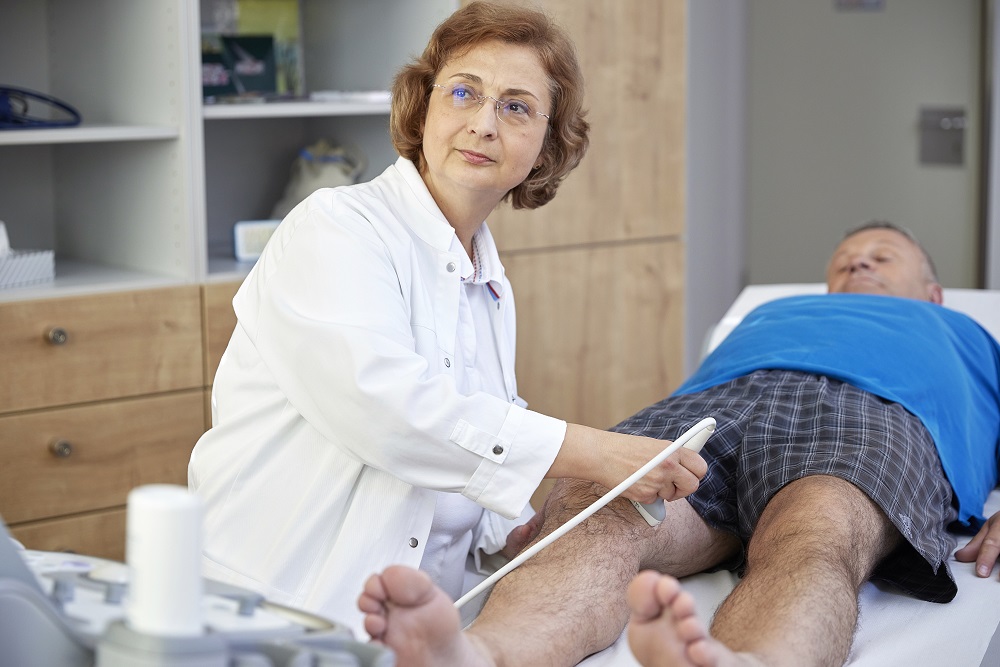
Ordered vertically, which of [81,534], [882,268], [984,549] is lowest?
[81,534]

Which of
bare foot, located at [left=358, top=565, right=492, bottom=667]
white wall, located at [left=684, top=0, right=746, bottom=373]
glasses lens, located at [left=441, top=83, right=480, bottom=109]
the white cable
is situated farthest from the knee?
white wall, located at [left=684, top=0, right=746, bottom=373]

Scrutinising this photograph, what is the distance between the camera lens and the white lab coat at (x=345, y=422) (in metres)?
1.32

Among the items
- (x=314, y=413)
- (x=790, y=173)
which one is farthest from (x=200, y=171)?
(x=790, y=173)

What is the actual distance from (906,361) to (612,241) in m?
1.10

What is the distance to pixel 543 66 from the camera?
5.26ft

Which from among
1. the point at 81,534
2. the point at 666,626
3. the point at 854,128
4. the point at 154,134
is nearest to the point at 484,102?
the point at 666,626

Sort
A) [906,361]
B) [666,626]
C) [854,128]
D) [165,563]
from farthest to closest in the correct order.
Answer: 1. [854,128]
2. [906,361]
3. [666,626]
4. [165,563]

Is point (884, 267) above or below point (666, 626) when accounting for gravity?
above

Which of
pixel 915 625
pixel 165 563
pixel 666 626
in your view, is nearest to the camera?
pixel 165 563

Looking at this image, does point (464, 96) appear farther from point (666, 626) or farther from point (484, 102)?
point (666, 626)

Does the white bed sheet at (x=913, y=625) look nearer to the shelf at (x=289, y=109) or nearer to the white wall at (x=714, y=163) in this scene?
the shelf at (x=289, y=109)

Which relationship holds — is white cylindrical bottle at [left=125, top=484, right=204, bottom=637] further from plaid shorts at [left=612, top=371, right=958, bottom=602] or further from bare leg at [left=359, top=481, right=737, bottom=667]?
plaid shorts at [left=612, top=371, right=958, bottom=602]

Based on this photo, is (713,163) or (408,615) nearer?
(408,615)

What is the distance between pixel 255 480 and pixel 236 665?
651mm
